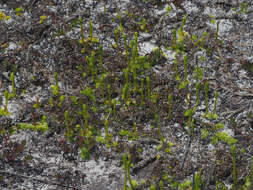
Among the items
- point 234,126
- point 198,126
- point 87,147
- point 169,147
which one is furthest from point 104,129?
point 234,126

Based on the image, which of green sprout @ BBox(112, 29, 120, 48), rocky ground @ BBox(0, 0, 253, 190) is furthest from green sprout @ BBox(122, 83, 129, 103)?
green sprout @ BBox(112, 29, 120, 48)

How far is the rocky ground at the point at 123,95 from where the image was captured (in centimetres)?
354

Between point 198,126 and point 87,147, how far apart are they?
3.93 feet

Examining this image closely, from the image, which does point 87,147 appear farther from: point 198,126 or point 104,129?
point 198,126

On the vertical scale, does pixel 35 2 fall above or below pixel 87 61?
above

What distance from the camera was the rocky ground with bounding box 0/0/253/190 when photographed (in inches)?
139

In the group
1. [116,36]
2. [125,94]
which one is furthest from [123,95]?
[116,36]

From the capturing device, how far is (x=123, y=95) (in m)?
4.17

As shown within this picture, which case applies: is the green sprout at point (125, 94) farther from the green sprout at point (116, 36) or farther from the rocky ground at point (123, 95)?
the green sprout at point (116, 36)

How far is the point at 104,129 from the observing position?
3916 millimetres

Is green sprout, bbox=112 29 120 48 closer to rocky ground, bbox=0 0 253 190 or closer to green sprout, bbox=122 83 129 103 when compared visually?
rocky ground, bbox=0 0 253 190

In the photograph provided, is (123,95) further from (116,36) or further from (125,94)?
(116,36)

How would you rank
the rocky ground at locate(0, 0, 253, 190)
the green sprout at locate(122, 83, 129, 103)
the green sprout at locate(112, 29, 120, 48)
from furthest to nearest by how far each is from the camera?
the green sprout at locate(112, 29, 120, 48)
the green sprout at locate(122, 83, 129, 103)
the rocky ground at locate(0, 0, 253, 190)

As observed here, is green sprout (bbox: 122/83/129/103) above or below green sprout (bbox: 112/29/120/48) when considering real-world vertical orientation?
below
